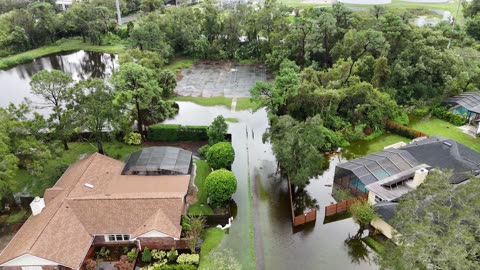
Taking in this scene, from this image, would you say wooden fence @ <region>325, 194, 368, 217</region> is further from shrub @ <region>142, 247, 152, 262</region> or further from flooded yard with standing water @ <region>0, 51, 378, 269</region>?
shrub @ <region>142, 247, 152, 262</region>

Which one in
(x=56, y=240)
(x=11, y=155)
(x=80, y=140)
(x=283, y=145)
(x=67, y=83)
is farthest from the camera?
(x=80, y=140)

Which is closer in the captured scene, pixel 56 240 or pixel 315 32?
pixel 56 240

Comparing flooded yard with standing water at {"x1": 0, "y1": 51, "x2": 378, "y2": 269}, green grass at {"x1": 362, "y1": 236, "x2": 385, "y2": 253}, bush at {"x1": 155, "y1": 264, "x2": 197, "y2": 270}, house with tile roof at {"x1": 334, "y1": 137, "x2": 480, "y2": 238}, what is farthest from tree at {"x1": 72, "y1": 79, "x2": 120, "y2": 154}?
green grass at {"x1": 362, "y1": 236, "x2": 385, "y2": 253}

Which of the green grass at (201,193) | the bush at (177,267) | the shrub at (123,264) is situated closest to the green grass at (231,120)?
the green grass at (201,193)

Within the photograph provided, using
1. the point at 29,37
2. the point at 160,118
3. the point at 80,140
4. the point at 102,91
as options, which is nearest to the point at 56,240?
the point at 102,91

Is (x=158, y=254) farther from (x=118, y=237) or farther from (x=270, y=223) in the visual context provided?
(x=270, y=223)

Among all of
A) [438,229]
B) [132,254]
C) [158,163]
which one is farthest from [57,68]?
[438,229]

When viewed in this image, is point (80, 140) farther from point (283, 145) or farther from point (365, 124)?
point (365, 124)
